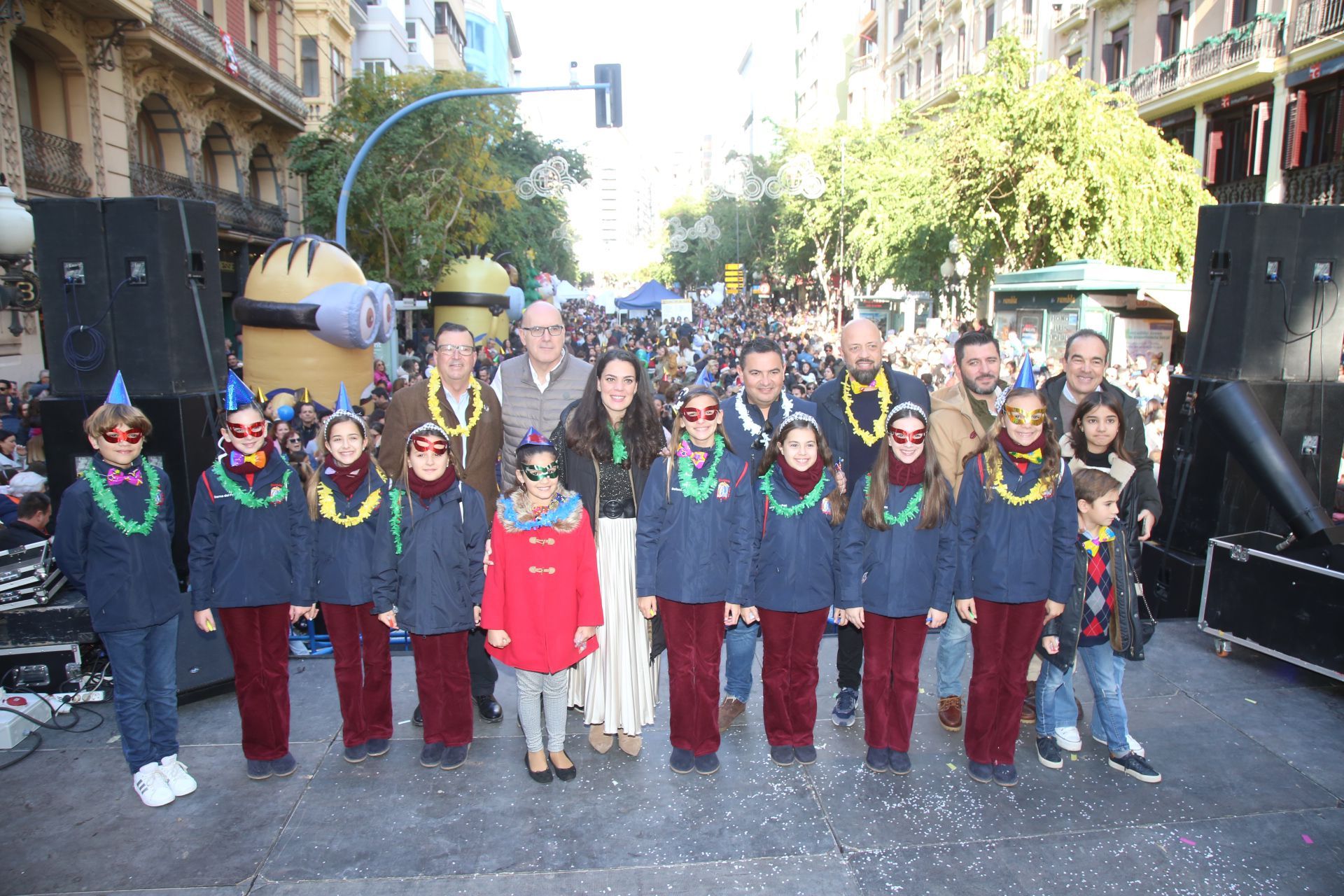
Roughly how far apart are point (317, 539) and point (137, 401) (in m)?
1.95

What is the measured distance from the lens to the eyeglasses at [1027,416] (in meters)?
3.80

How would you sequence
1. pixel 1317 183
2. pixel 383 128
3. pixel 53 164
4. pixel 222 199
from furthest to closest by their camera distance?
pixel 222 199, pixel 1317 183, pixel 53 164, pixel 383 128

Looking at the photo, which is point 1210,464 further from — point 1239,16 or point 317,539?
point 1239,16

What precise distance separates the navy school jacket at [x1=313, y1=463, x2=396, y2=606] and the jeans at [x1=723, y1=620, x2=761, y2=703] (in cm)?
172

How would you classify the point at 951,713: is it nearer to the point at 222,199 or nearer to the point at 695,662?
the point at 695,662

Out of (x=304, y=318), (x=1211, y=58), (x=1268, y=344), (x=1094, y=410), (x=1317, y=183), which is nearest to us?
(x=1094, y=410)

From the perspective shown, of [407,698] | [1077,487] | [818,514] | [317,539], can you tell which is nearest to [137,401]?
[317,539]

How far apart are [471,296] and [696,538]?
1833 centimetres

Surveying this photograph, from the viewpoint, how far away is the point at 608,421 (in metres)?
4.16

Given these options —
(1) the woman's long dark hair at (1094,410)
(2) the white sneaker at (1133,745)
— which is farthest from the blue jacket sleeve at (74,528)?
(2) the white sneaker at (1133,745)

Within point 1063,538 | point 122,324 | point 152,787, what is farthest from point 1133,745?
point 122,324

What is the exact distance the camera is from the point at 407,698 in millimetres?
4832

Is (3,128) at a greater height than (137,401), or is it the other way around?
(3,128)

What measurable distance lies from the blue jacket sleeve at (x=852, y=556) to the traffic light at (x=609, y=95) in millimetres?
10694
